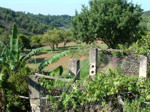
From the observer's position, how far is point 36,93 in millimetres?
4906

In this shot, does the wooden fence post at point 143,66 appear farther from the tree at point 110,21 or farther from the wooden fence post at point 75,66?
the tree at point 110,21

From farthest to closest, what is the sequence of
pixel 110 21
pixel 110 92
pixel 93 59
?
1. pixel 110 21
2. pixel 93 59
3. pixel 110 92

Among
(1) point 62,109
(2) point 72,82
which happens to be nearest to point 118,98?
(2) point 72,82

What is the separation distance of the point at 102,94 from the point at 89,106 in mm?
558

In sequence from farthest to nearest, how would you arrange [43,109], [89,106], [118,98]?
[43,109], [89,106], [118,98]

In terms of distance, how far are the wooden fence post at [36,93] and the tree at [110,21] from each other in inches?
381

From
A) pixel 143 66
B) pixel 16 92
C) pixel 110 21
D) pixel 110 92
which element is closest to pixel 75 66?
pixel 143 66

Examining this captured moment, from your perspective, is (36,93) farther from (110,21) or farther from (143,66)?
(110,21)

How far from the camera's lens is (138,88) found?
3.57 meters

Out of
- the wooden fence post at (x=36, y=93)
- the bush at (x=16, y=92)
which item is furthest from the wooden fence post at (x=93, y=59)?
the wooden fence post at (x=36, y=93)

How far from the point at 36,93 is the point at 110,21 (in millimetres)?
10467

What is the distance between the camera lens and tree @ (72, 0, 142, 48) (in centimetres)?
1333

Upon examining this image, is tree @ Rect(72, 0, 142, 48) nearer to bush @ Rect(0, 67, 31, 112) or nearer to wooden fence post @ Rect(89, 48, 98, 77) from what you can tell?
wooden fence post @ Rect(89, 48, 98, 77)

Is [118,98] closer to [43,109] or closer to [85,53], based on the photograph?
[43,109]
